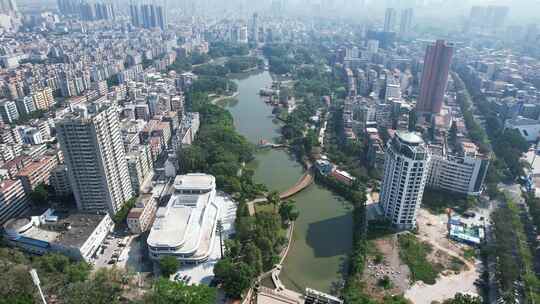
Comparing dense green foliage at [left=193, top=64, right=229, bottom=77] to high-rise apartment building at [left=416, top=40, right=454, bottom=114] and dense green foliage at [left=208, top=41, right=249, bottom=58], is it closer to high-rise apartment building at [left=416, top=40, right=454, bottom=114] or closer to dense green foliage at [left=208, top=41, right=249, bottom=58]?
dense green foliage at [left=208, top=41, right=249, bottom=58]

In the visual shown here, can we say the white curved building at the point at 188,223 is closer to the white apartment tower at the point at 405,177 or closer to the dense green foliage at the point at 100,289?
the dense green foliage at the point at 100,289

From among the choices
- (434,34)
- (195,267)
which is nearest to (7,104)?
(195,267)

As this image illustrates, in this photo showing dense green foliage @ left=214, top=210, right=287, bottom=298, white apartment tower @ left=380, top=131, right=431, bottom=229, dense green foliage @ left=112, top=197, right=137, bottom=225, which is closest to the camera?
dense green foliage @ left=214, top=210, right=287, bottom=298

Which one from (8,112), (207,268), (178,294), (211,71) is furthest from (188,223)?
(211,71)

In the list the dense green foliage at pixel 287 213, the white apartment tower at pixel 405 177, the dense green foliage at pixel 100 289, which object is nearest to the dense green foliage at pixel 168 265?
the dense green foliage at pixel 100 289

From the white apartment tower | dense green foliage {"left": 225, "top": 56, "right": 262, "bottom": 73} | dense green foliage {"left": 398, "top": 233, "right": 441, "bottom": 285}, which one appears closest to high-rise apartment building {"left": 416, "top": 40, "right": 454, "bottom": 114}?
the white apartment tower

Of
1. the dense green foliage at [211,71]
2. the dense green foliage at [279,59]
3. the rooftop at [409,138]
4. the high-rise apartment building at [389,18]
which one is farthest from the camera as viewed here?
the high-rise apartment building at [389,18]
